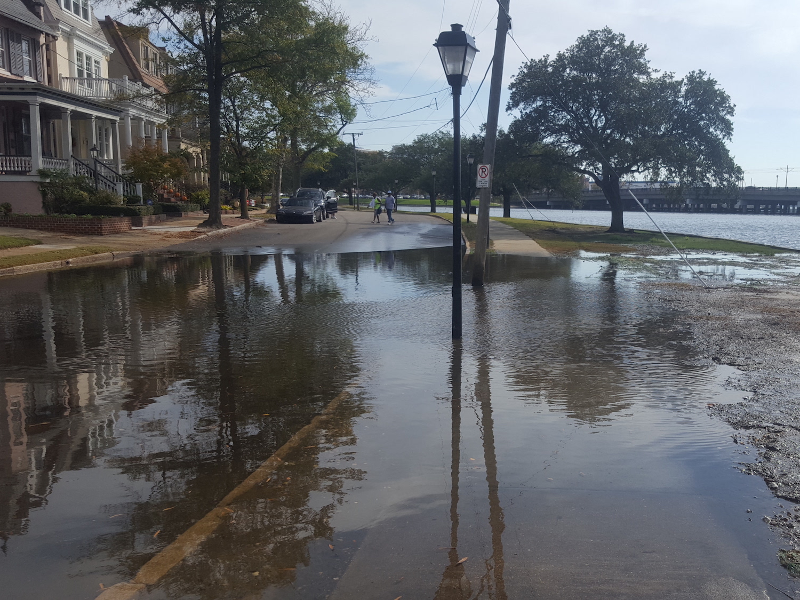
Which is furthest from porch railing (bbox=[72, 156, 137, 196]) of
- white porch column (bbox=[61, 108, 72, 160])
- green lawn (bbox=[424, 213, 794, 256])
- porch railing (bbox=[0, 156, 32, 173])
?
green lawn (bbox=[424, 213, 794, 256])

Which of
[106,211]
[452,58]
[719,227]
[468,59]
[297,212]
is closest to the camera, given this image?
[452,58]

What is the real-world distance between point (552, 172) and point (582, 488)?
36.3 metres

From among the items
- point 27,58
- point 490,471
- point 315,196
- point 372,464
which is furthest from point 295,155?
point 490,471

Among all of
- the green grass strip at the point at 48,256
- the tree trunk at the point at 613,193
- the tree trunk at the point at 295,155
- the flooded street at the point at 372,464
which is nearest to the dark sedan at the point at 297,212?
the tree trunk at the point at 295,155

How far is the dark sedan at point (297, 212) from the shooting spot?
39.8 m

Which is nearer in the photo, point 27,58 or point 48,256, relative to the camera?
point 48,256

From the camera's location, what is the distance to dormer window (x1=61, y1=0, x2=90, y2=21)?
36.2 metres

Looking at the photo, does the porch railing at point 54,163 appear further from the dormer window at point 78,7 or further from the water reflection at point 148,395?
the water reflection at point 148,395

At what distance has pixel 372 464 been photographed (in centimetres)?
509

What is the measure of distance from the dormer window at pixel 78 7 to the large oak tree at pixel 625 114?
908 inches

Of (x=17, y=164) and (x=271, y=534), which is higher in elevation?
(x=17, y=164)

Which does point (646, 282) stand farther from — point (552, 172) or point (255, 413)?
point (552, 172)

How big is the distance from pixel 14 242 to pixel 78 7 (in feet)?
72.9

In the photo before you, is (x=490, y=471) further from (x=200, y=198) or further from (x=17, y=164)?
(x=200, y=198)
